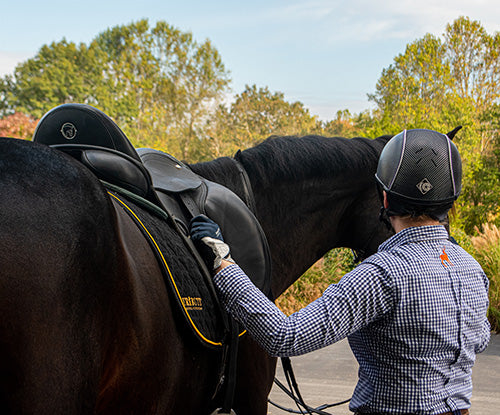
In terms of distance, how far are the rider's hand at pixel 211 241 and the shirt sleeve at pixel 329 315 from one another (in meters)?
0.19

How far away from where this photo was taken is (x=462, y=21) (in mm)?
20188

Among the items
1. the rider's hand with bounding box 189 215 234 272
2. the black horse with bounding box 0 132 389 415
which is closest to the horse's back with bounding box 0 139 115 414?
the black horse with bounding box 0 132 389 415

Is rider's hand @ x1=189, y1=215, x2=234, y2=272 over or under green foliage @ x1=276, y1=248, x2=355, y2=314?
over

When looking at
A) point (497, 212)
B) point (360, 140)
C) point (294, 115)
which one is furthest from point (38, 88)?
point (360, 140)

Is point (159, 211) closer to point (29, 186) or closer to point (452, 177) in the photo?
point (29, 186)

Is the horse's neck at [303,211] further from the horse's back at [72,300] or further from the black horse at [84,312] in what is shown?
the horse's back at [72,300]

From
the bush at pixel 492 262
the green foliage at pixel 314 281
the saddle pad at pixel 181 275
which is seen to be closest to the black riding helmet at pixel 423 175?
the saddle pad at pixel 181 275

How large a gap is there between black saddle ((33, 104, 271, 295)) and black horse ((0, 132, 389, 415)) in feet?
0.82

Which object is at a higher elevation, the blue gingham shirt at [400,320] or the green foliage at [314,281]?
the blue gingham shirt at [400,320]

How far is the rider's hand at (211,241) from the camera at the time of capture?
4.77ft

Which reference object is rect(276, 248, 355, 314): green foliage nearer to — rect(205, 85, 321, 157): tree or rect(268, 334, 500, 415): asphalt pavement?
rect(268, 334, 500, 415): asphalt pavement

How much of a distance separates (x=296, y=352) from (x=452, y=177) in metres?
0.64

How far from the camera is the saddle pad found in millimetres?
1623

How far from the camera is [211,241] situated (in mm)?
1491
